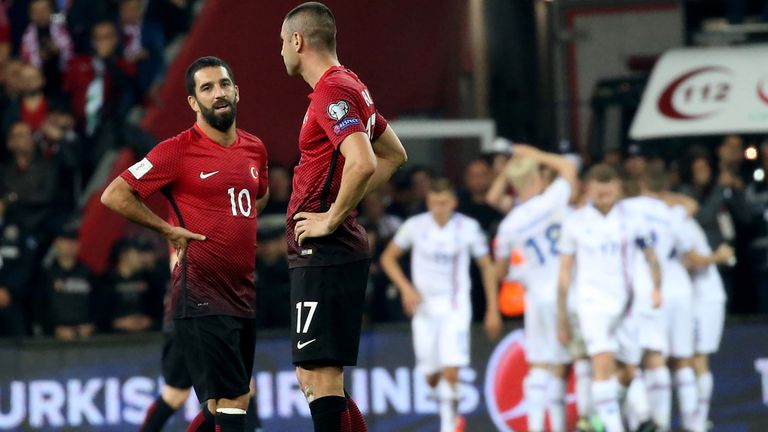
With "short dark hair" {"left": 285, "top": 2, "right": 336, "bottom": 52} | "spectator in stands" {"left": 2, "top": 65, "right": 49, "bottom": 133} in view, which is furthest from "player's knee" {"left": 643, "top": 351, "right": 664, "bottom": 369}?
"short dark hair" {"left": 285, "top": 2, "right": 336, "bottom": 52}

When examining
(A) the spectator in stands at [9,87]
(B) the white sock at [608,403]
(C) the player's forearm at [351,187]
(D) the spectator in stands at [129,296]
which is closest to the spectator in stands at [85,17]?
(A) the spectator in stands at [9,87]

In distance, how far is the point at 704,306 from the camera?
548 inches

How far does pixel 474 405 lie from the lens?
554 inches

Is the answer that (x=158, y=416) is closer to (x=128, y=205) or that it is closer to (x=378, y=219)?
(x=128, y=205)

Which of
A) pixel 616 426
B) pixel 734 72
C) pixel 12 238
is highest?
pixel 734 72

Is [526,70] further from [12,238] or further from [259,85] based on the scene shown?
[12,238]

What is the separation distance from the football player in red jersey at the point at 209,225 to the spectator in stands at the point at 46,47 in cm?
810

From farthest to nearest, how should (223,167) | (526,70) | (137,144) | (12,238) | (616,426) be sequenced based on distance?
1. (526,70)
2. (137,144)
3. (12,238)
4. (616,426)
5. (223,167)

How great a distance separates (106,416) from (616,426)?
4.19m

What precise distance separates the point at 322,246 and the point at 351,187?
390 mm

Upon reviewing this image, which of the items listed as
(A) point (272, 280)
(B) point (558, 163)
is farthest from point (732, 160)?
(A) point (272, 280)

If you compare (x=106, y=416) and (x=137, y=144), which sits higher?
(x=137, y=144)

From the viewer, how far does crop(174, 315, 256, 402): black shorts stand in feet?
28.8

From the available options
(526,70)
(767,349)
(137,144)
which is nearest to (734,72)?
(526,70)
